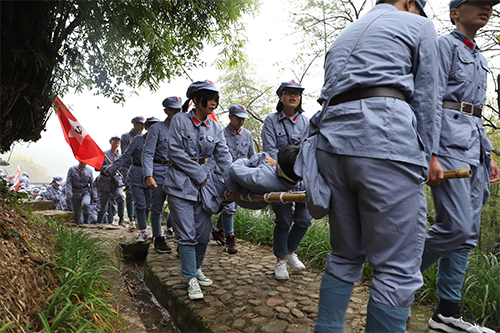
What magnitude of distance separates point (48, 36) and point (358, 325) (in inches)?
178

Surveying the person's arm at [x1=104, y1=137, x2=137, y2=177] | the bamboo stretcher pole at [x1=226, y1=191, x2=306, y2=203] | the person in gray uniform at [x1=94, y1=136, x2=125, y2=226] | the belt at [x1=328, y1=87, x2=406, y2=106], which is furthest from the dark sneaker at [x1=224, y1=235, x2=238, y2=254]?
the person in gray uniform at [x1=94, y1=136, x2=125, y2=226]

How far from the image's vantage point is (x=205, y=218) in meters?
3.46

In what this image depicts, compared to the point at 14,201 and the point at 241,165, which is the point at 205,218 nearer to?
the point at 241,165

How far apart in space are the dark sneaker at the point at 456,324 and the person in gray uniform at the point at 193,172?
77.4 inches

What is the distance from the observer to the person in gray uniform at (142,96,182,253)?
5098mm

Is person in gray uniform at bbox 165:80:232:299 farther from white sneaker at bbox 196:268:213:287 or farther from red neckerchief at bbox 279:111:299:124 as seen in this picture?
red neckerchief at bbox 279:111:299:124

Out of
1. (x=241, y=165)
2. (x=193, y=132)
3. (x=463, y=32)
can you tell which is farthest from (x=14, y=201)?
(x=463, y=32)

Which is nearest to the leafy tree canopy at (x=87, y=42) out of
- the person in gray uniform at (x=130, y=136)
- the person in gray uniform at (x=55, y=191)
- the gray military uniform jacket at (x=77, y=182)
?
the person in gray uniform at (x=130, y=136)

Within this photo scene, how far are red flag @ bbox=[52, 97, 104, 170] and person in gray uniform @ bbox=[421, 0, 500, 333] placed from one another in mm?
6504

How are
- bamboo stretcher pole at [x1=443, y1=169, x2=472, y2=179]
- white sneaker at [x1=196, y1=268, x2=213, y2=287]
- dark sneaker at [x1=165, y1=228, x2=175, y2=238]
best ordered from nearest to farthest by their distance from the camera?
bamboo stretcher pole at [x1=443, y1=169, x2=472, y2=179]
white sneaker at [x1=196, y1=268, x2=213, y2=287]
dark sneaker at [x1=165, y1=228, x2=175, y2=238]

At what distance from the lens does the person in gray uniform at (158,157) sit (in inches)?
201

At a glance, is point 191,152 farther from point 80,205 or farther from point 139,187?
point 80,205

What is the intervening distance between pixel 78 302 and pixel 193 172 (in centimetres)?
146

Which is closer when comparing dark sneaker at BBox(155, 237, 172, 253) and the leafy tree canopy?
the leafy tree canopy
